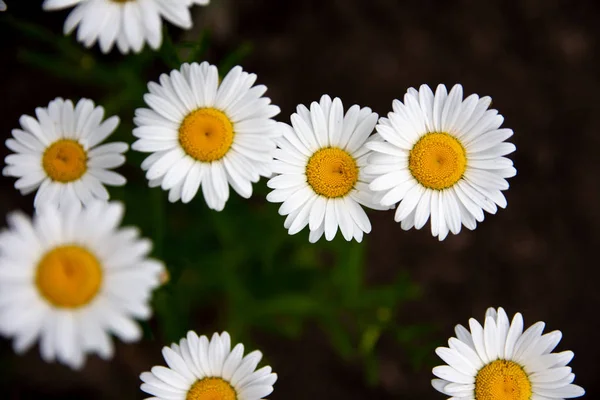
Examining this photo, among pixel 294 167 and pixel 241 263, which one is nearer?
pixel 294 167

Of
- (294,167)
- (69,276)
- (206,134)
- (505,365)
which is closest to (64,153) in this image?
Result: (206,134)

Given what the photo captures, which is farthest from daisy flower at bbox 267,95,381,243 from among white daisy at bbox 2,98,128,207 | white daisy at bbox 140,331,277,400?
white daisy at bbox 2,98,128,207

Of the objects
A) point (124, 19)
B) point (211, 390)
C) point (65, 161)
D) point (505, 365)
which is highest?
point (124, 19)

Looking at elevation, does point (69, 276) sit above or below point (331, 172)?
below

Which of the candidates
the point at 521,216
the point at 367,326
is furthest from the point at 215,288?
the point at 521,216

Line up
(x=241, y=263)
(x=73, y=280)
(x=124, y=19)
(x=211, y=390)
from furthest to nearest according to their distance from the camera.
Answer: (x=241, y=263) → (x=211, y=390) → (x=124, y=19) → (x=73, y=280)

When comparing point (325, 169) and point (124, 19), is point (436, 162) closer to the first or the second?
point (325, 169)

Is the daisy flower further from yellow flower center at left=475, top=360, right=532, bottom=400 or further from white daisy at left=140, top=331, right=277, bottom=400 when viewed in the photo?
yellow flower center at left=475, top=360, right=532, bottom=400
